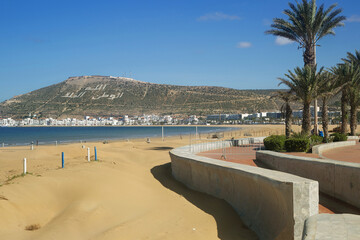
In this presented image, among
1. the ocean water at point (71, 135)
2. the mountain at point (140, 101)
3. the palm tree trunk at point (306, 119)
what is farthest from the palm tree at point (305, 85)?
the mountain at point (140, 101)

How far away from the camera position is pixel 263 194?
5.91m

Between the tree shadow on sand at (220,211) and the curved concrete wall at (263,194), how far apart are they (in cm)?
13

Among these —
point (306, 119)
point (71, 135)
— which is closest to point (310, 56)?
point (306, 119)

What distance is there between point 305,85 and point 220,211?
49.6ft

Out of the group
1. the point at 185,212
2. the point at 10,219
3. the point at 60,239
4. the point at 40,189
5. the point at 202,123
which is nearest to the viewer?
the point at 60,239

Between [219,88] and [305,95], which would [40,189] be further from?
[219,88]

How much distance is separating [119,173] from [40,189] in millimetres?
2441

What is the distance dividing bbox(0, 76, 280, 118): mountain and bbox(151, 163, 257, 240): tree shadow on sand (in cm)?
11838

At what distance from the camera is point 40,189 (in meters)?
7.90

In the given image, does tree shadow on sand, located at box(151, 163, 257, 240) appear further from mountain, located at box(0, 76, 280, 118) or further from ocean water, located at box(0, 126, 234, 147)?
mountain, located at box(0, 76, 280, 118)

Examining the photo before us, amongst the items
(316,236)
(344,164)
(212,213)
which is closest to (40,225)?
(212,213)

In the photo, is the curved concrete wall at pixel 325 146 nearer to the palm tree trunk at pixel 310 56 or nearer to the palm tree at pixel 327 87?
the palm tree at pixel 327 87

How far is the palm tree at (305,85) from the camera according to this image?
19875 mm

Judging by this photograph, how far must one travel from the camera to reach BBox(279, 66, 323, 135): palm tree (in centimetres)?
1988
